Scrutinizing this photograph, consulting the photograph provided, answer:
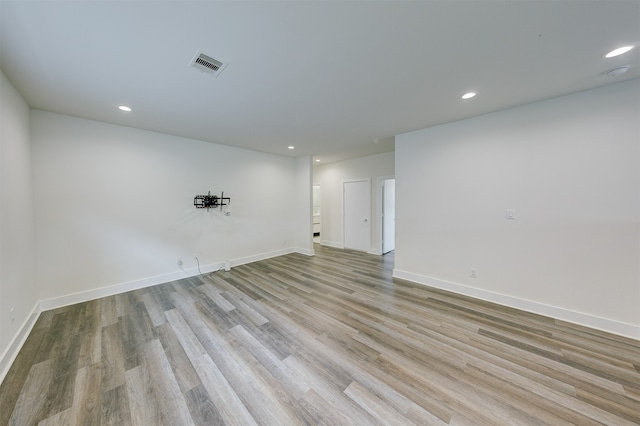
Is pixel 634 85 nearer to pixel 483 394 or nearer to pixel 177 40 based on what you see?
pixel 483 394

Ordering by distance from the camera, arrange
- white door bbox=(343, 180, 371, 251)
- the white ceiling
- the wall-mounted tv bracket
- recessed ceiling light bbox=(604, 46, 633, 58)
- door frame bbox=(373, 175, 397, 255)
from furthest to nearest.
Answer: white door bbox=(343, 180, 371, 251), door frame bbox=(373, 175, 397, 255), the wall-mounted tv bracket, recessed ceiling light bbox=(604, 46, 633, 58), the white ceiling

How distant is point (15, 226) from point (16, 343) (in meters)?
1.16

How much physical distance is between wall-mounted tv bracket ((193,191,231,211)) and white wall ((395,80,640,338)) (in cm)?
395

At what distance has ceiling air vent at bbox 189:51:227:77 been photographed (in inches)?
71.6

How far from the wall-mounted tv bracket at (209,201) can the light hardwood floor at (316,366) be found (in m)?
1.84

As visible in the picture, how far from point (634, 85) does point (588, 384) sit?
2980mm

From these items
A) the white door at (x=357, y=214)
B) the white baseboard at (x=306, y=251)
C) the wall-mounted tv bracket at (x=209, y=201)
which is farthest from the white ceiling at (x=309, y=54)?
the white baseboard at (x=306, y=251)

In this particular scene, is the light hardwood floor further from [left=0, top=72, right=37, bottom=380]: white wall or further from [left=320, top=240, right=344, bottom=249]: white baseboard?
[left=320, top=240, right=344, bottom=249]: white baseboard

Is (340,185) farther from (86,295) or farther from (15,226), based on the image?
(15,226)

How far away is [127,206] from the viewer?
3.48 metres

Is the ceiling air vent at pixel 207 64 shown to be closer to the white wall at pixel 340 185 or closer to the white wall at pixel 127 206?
the white wall at pixel 127 206

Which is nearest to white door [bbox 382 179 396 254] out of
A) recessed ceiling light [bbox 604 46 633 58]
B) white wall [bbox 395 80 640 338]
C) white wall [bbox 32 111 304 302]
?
white wall [bbox 395 80 640 338]

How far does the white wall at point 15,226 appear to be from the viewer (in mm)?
1943

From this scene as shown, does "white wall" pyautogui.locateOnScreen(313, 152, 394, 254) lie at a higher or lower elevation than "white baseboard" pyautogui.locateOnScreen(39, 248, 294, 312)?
higher
